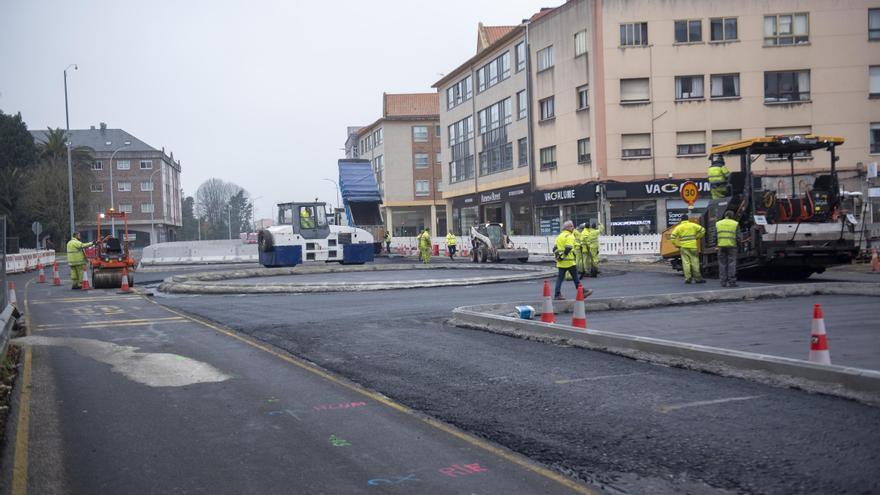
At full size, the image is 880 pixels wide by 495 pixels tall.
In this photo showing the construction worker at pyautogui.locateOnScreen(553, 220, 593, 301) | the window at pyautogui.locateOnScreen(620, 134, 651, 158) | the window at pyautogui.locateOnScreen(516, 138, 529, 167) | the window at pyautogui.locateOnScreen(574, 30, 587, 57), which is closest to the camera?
the construction worker at pyautogui.locateOnScreen(553, 220, 593, 301)

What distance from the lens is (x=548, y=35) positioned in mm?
43625

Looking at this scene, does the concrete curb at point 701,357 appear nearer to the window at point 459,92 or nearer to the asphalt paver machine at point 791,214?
the asphalt paver machine at point 791,214

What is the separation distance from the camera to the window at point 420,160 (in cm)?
7762

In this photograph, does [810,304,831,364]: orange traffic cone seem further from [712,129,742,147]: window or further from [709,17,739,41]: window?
[709,17,739,41]: window

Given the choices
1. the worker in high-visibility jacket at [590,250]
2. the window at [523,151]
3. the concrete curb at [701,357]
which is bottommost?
the concrete curb at [701,357]

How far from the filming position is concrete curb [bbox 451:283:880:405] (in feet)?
22.0

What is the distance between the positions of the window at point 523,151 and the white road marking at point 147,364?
37.4m

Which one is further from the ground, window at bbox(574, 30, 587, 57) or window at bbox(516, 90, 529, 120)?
window at bbox(574, 30, 587, 57)

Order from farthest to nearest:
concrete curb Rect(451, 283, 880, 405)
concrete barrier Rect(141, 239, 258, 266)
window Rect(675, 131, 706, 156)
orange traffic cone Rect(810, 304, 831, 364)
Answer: concrete barrier Rect(141, 239, 258, 266) < window Rect(675, 131, 706, 156) < orange traffic cone Rect(810, 304, 831, 364) < concrete curb Rect(451, 283, 880, 405)

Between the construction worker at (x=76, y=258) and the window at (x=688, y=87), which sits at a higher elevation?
the window at (x=688, y=87)

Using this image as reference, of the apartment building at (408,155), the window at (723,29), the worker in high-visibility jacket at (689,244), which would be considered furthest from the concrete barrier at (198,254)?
the worker in high-visibility jacket at (689,244)

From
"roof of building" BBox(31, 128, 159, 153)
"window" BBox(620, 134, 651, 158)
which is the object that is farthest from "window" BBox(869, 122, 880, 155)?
"roof of building" BBox(31, 128, 159, 153)

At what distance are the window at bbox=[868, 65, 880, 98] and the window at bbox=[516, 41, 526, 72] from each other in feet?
60.5

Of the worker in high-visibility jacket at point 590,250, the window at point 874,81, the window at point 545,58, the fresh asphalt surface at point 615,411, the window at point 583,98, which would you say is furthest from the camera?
the window at point 545,58
